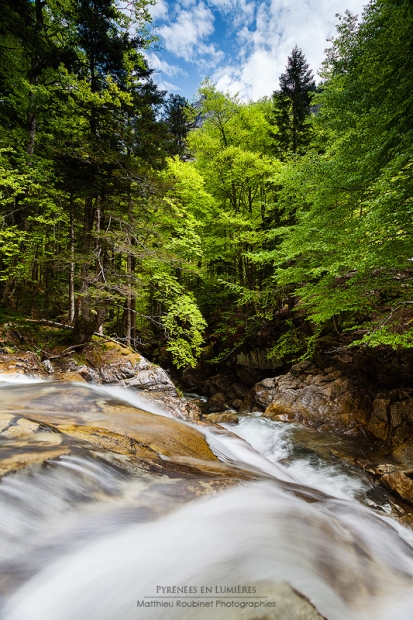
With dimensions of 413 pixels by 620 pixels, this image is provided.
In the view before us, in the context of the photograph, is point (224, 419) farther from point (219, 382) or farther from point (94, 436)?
point (94, 436)

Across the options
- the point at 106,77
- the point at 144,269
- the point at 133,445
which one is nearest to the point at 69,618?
the point at 133,445

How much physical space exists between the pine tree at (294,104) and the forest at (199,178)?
0.07 metres

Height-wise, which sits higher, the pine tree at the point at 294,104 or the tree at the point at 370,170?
the pine tree at the point at 294,104

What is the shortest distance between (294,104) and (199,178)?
6297mm

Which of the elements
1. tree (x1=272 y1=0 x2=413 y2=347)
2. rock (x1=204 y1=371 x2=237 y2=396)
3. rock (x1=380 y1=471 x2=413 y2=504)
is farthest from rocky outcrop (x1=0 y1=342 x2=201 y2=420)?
rock (x1=204 y1=371 x2=237 y2=396)

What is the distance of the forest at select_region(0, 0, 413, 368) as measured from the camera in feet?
15.7

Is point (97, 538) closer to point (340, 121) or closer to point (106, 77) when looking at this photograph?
point (340, 121)

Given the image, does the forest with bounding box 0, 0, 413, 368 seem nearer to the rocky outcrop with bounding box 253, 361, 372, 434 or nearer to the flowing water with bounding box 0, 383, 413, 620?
the rocky outcrop with bounding box 253, 361, 372, 434

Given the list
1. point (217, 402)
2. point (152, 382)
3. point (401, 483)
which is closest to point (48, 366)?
point (152, 382)

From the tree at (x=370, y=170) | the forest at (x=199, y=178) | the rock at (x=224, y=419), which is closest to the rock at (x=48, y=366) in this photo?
the forest at (x=199, y=178)

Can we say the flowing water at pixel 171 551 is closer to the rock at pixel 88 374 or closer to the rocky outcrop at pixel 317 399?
the rock at pixel 88 374

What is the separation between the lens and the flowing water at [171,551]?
1509mm

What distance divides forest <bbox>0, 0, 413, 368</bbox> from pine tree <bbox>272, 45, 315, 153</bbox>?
7 centimetres

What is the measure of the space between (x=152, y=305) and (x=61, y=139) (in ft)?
30.5
